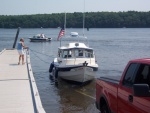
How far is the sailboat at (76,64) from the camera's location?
68.4ft

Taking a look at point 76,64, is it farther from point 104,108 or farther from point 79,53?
point 104,108

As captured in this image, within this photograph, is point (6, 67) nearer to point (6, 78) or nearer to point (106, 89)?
point (6, 78)

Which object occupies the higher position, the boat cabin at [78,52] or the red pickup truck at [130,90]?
the red pickup truck at [130,90]

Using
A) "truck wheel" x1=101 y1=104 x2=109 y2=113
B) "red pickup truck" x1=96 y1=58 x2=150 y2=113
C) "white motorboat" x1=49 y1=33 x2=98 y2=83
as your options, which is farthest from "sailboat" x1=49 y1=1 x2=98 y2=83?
"red pickup truck" x1=96 y1=58 x2=150 y2=113

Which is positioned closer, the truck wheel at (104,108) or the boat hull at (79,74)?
the truck wheel at (104,108)

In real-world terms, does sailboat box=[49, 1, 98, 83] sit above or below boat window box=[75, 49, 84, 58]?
below

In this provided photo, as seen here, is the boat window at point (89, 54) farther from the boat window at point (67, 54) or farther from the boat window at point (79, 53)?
the boat window at point (67, 54)

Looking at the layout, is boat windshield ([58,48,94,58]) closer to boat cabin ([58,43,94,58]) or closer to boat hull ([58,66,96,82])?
boat cabin ([58,43,94,58])

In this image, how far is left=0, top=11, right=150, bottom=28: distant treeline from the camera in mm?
177000

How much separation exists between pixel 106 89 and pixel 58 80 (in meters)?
14.4

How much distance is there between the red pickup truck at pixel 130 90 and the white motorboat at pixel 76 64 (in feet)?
39.4

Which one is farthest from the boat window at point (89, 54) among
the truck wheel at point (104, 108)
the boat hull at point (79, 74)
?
the truck wheel at point (104, 108)

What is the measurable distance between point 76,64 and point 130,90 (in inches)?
560

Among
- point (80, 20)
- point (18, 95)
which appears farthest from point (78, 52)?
point (80, 20)
